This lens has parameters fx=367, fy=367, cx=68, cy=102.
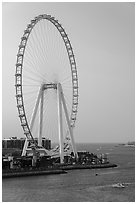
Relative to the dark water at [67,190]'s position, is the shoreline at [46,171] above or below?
below

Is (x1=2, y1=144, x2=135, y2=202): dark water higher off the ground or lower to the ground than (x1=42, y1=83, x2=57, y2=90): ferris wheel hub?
lower

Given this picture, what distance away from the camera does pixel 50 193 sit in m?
13.3

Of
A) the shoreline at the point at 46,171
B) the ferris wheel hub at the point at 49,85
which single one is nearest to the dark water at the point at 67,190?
the shoreline at the point at 46,171

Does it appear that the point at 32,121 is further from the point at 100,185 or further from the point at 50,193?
the point at 50,193

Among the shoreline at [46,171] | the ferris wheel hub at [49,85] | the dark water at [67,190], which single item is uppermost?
the ferris wheel hub at [49,85]

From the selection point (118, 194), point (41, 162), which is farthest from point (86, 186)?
point (41, 162)

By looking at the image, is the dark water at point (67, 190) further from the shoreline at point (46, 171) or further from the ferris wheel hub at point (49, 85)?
the ferris wheel hub at point (49, 85)

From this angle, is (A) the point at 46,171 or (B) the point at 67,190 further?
(A) the point at 46,171

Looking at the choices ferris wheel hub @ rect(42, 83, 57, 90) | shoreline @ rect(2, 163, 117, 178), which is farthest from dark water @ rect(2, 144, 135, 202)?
ferris wheel hub @ rect(42, 83, 57, 90)

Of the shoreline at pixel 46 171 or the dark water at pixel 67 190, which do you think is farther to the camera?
the shoreline at pixel 46 171

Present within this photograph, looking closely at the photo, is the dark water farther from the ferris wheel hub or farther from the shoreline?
the ferris wheel hub

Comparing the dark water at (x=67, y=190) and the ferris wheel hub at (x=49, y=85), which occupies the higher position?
the ferris wheel hub at (x=49, y=85)

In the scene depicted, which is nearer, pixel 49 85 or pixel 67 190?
pixel 67 190

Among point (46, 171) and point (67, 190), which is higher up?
point (67, 190)
